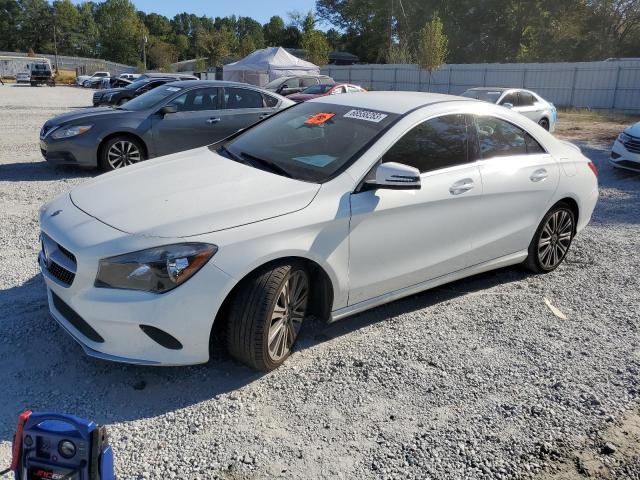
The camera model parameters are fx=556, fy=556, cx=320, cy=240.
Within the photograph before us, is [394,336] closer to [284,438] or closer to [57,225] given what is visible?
[284,438]

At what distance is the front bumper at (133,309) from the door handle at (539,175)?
292cm

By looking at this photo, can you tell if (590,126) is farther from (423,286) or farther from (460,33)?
(460,33)

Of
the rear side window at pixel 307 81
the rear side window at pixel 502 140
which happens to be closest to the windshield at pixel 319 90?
the rear side window at pixel 307 81

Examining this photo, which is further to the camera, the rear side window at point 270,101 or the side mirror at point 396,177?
the rear side window at point 270,101

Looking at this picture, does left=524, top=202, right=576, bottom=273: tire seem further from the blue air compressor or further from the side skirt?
the blue air compressor

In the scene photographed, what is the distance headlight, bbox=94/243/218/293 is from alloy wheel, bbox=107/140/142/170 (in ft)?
20.2

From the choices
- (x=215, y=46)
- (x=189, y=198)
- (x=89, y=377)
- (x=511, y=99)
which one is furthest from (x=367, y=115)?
(x=215, y=46)

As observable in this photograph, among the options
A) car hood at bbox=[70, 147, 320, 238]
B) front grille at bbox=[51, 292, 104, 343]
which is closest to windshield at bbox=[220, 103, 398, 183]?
car hood at bbox=[70, 147, 320, 238]

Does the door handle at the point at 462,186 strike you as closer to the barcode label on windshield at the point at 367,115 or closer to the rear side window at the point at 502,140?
the rear side window at the point at 502,140

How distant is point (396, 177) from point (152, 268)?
156 cm

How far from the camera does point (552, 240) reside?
5.08 meters

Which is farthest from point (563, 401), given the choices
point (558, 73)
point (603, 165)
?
point (558, 73)

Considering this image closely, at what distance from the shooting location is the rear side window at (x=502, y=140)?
14.4ft

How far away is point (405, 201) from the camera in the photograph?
372cm
